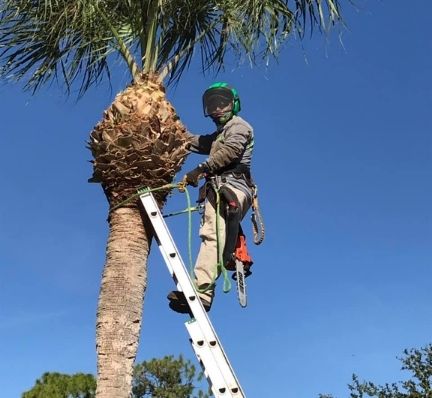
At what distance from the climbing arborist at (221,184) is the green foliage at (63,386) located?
14739mm

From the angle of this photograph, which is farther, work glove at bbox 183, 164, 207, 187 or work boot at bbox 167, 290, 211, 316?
work glove at bbox 183, 164, 207, 187

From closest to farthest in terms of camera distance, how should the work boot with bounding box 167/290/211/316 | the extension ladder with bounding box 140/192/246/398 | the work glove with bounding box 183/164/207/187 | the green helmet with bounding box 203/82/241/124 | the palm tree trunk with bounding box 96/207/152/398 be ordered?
the extension ladder with bounding box 140/192/246/398 < the palm tree trunk with bounding box 96/207/152/398 < the work boot with bounding box 167/290/211/316 < the work glove with bounding box 183/164/207/187 < the green helmet with bounding box 203/82/241/124

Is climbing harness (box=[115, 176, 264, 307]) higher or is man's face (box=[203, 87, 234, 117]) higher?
man's face (box=[203, 87, 234, 117])

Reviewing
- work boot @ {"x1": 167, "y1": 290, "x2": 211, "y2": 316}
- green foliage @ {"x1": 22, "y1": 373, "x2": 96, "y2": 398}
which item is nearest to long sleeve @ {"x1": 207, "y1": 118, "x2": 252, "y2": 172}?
work boot @ {"x1": 167, "y1": 290, "x2": 211, "y2": 316}

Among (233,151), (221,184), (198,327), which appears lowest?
(198,327)

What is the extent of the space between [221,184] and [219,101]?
96cm

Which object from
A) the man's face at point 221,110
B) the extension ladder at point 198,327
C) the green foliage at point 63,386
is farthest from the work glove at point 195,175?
the green foliage at point 63,386

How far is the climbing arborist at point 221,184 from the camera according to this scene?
495 cm

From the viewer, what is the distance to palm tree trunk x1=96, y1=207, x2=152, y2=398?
4426 millimetres

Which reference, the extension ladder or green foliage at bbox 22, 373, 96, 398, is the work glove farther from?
green foliage at bbox 22, 373, 96, 398

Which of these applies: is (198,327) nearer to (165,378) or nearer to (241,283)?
(241,283)

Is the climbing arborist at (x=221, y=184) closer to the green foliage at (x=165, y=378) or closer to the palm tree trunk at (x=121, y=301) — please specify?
the palm tree trunk at (x=121, y=301)

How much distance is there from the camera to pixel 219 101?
231 inches

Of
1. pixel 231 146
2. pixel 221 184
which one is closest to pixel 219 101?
pixel 231 146
